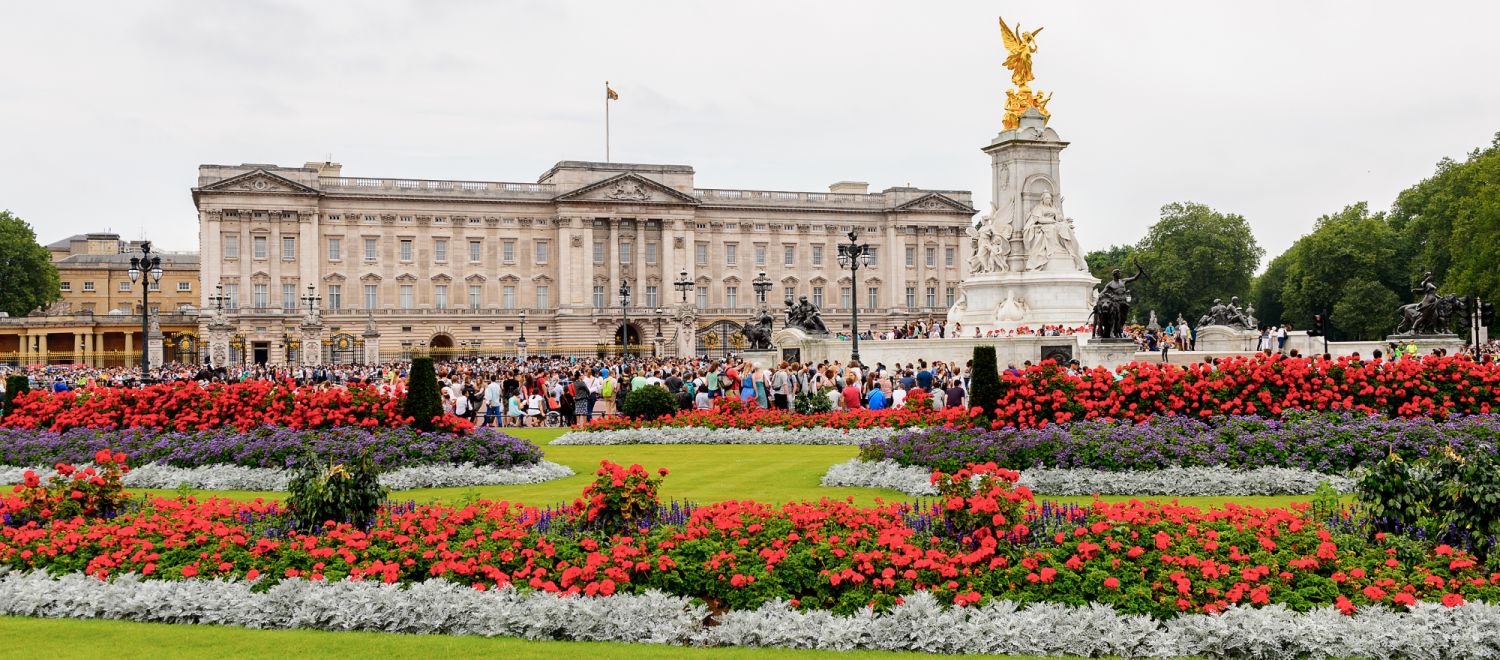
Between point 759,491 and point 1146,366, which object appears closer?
point 759,491

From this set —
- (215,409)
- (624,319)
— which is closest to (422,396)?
(215,409)

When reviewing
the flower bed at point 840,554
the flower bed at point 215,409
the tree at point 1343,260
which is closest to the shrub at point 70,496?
the flower bed at point 840,554

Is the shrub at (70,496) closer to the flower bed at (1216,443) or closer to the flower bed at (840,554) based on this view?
the flower bed at (840,554)

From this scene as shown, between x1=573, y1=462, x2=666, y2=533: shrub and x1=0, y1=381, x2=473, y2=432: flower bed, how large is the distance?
765cm

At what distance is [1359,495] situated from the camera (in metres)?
9.93

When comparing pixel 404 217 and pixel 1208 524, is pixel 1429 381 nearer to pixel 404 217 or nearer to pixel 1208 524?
pixel 1208 524

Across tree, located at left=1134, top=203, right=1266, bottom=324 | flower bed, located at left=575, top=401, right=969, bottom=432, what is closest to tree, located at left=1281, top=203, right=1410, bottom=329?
tree, located at left=1134, top=203, right=1266, bottom=324

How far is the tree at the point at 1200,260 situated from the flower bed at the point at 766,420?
69551mm

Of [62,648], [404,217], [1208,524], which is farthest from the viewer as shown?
[404,217]

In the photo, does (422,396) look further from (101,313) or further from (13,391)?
(101,313)

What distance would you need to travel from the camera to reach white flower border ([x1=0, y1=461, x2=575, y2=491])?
15742 millimetres

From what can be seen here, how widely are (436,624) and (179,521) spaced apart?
3361 mm

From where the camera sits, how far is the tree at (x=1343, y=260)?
237ft

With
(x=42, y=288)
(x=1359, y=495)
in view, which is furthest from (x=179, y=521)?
(x=42, y=288)
